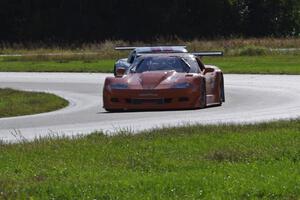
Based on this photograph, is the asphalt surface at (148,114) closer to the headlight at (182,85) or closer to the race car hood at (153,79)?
the headlight at (182,85)

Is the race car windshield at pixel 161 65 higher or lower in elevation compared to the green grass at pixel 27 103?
higher

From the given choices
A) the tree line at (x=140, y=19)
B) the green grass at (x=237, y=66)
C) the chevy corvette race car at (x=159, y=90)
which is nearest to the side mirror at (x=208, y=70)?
the chevy corvette race car at (x=159, y=90)

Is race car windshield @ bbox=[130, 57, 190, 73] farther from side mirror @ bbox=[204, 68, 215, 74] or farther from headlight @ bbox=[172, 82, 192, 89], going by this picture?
headlight @ bbox=[172, 82, 192, 89]

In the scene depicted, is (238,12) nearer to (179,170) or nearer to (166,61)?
(166,61)

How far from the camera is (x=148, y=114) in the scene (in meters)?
20.9

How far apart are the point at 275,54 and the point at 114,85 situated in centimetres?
3521

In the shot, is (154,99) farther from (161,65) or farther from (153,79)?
(161,65)

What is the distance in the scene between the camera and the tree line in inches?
3501

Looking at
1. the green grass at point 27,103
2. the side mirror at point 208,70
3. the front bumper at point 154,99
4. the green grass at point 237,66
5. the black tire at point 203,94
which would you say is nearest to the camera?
the front bumper at point 154,99

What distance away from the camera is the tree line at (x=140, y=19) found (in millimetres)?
88938

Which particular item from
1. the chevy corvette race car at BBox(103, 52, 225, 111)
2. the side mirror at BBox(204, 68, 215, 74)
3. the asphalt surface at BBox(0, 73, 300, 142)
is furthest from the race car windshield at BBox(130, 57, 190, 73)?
the asphalt surface at BBox(0, 73, 300, 142)

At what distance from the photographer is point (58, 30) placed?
295ft

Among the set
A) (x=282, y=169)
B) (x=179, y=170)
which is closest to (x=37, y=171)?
(x=179, y=170)

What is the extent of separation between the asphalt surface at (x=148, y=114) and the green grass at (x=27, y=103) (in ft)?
1.57
